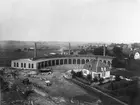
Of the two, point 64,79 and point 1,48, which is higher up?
point 1,48

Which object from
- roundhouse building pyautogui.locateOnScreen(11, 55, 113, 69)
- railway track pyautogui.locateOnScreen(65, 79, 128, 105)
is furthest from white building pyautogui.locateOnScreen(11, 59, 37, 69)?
railway track pyautogui.locateOnScreen(65, 79, 128, 105)

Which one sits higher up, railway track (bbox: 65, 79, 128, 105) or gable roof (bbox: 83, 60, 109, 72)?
gable roof (bbox: 83, 60, 109, 72)

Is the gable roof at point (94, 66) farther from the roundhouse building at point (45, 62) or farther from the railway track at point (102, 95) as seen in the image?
the railway track at point (102, 95)

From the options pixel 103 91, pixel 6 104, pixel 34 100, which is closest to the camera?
pixel 6 104

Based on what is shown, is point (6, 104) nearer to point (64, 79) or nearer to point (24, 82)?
point (24, 82)

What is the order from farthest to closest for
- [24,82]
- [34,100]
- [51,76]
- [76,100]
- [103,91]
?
[51,76]
[103,91]
[24,82]
[76,100]
[34,100]

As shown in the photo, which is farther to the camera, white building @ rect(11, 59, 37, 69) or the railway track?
white building @ rect(11, 59, 37, 69)

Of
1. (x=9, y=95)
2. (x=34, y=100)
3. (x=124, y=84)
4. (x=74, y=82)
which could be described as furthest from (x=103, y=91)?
(x=9, y=95)

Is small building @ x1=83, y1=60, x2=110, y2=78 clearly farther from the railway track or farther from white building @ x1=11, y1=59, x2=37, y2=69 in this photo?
white building @ x1=11, y1=59, x2=37, y2=69
